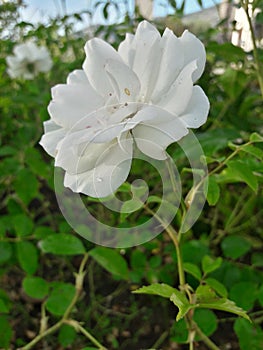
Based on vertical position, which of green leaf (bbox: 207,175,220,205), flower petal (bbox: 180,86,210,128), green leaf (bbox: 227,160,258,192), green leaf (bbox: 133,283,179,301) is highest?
flower petal (bbox: 180,86,210,128)

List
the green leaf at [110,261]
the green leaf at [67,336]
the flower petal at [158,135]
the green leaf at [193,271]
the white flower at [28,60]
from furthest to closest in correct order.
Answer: the white flower at [28,60] → the green leaf at [67,336] → the green leaf at [110,261] → the green leaf at [193,271] → the flower petal at [158,135]

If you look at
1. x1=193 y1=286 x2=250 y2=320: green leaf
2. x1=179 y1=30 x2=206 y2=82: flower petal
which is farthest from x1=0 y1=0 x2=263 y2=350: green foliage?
x1=179 y1=30 x2=206 y2=82: flower petal

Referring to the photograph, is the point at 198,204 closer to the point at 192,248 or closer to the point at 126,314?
the point at 192,248

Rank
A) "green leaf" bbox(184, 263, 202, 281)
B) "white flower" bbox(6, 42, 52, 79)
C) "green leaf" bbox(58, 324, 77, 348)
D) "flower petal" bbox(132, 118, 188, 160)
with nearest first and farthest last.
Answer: "flower petal" bbox(132, 118, 188, 160) < "green leaf" bbox(184, 263, 202, 281) < "green leaf" bbox(58, 324, 77, 348) < "white flower" bbox(6, 42, 52, 79)

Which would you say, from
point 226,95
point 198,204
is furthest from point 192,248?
point 226,95

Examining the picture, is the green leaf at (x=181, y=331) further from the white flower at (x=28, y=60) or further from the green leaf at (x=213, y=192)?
the white flower at (x=28, y=60)

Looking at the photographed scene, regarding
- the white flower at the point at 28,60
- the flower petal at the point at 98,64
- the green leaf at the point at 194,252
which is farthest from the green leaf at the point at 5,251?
the white flower at the point at 28,60

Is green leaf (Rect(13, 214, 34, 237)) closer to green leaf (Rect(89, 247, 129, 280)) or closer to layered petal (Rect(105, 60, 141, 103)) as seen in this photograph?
green leaf (Rect(89, 247, 129, 280))
